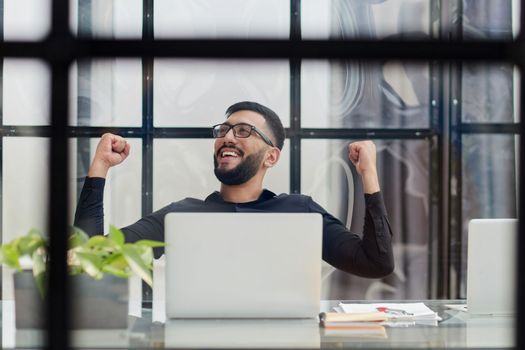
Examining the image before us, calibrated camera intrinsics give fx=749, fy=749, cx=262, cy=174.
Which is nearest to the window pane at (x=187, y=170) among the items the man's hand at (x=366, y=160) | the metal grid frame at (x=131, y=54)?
the man's hand at (x=366, y=160)

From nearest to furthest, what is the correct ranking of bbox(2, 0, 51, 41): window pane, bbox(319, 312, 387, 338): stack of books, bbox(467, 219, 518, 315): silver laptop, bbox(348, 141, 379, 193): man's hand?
1. bbox(319, 312, 387, 338): stack of books
2. bbox(467, 219, 518, 315): silver laptop
3. bbox(348, 141, 379, 193): man's hand
4. bbox(2, 0, 51, 41): window pane

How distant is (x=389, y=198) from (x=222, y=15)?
147cm

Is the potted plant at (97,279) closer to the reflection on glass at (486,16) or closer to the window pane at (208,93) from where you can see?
the window pane at (208,93)

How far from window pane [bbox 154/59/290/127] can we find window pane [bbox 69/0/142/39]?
0.31 m

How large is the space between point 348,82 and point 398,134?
1.43ft

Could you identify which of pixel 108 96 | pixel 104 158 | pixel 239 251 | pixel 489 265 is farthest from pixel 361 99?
pixel 239 251

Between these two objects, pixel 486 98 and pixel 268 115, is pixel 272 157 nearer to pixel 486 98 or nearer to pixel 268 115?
pixel 268 115

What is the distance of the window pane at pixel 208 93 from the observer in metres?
4.34

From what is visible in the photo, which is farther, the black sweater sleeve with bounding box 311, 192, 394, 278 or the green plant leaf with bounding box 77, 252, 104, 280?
the black sweater sleeve with bounding box 311, 192, 394, 278

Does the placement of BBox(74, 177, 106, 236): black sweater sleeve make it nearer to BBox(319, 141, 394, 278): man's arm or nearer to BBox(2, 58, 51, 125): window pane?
BBox(2, 58, 51, 125): window pane

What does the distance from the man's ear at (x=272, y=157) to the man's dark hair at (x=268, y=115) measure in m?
0.04

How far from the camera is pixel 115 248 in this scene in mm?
1811

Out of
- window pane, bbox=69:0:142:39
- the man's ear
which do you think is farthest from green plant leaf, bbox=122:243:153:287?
window pane, bbox=69:0:142:39

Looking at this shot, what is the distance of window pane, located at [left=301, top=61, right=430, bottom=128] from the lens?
437 centimetres
